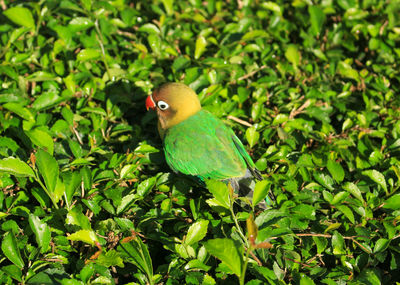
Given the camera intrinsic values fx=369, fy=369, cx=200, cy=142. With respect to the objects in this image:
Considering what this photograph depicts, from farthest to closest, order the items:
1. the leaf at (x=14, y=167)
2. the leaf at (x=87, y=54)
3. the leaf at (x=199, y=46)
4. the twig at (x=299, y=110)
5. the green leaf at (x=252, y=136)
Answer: the leaf at (x=199, y=46) < the twig at (x=299, y=110) < the leaf at (x=87, y=54) < the green leaf at (x=252, y=136) < the leaf at (x=14, y=167)

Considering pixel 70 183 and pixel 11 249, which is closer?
pixel 11 249

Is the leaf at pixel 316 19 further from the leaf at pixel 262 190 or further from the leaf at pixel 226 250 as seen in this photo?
the leaf at pixel 226 250

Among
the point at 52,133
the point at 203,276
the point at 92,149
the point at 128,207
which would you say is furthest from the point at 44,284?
the point at 52,133

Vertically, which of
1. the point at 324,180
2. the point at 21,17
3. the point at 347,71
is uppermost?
the point at 21,17

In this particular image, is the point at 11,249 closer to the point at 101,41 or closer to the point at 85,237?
the point at 85,237

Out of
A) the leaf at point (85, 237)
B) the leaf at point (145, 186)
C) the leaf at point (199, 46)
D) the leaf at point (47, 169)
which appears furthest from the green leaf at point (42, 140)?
the leaf at point (199, 46)

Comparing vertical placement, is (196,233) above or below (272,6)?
below

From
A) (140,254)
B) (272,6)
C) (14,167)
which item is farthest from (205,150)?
(272,6)

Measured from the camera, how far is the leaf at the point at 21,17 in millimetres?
3271

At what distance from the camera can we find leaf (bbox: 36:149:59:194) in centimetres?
212

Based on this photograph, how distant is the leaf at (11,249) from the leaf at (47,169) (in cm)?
32

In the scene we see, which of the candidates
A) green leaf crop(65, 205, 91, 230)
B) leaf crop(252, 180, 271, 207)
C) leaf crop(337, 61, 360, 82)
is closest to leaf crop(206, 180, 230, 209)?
leaf crop(252, 180, 271, 207)

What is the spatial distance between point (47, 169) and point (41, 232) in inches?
14.0

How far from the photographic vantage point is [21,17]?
3320mm
